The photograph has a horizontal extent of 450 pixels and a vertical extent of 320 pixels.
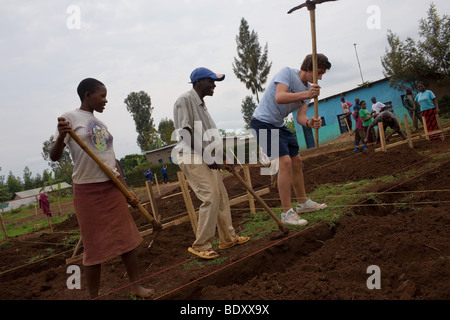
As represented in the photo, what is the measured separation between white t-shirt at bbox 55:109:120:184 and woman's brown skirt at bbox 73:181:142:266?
0.06 m

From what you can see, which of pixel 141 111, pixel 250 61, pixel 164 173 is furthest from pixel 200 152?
pixel 141 111

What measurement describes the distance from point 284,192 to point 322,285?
5.29ft

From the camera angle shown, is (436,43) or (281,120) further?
(436,43)

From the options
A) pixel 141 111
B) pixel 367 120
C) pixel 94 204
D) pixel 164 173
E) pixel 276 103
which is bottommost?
pixel 164 173

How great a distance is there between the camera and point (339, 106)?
74.8 ft

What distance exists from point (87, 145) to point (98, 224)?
55 cm

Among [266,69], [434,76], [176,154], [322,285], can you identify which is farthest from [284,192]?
[266,69]

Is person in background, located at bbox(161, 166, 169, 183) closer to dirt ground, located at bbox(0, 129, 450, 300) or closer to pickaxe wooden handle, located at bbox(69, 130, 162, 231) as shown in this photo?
dirt ground, located at bbox(0, 129, 450, 300)

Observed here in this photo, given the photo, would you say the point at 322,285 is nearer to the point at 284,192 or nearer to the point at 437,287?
the point at 437,287

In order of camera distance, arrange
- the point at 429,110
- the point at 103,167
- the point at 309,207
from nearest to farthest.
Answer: the point at 103,167 → the point at 309,207 → the point at 429,110

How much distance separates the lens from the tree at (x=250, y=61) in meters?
35.2

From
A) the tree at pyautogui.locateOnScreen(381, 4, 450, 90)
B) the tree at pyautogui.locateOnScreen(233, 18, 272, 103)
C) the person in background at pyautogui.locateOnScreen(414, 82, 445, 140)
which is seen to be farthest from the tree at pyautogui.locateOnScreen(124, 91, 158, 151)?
the person in background at pyautogui.locateOnScreen(414, 82, 445, 140)

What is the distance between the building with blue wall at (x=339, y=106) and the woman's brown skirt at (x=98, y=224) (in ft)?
54.2

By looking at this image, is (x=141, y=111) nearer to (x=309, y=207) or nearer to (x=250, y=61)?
(x=250, y=61)
